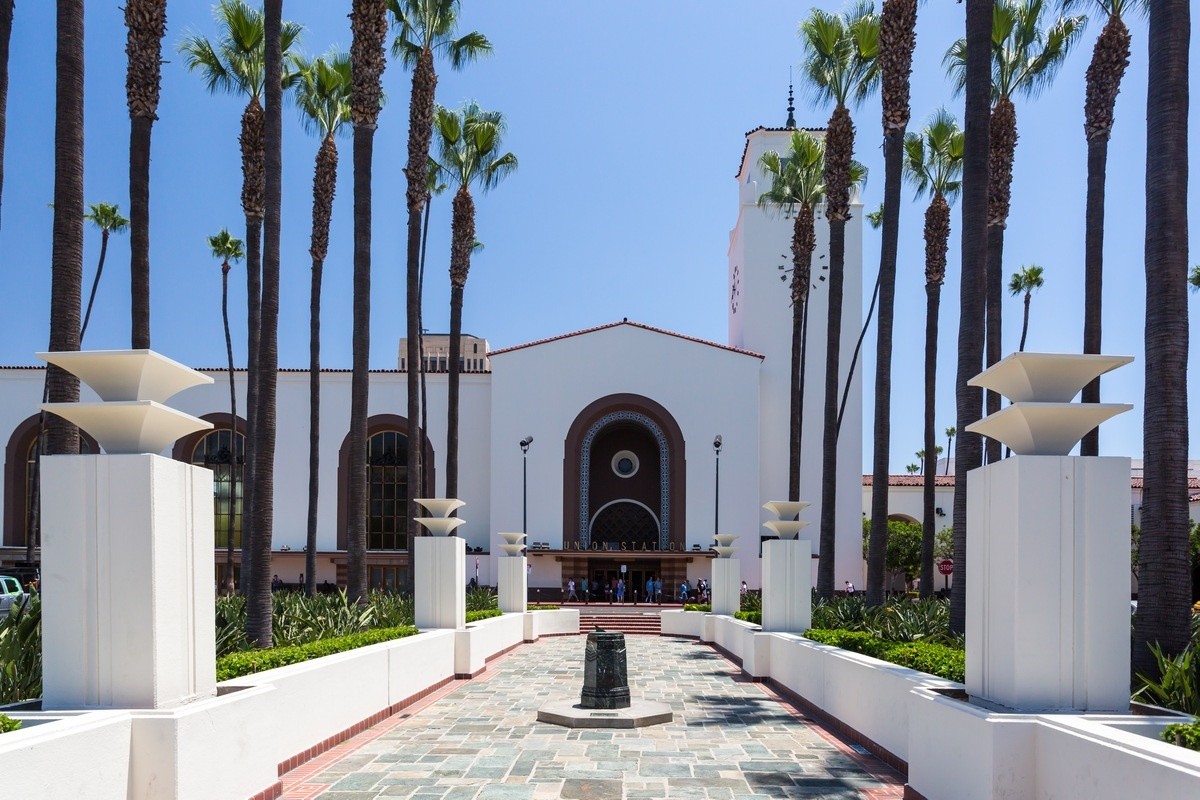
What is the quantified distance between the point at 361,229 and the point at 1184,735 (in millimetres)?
16375

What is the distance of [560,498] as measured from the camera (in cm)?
4041

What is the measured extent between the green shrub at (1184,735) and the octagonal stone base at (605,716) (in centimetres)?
732

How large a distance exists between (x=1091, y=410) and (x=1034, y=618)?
1.52m

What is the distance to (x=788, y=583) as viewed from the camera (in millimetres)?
16938

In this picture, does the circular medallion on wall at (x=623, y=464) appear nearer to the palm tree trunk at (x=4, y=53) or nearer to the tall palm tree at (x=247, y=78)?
the tall palm tree at (x=247, y=78)

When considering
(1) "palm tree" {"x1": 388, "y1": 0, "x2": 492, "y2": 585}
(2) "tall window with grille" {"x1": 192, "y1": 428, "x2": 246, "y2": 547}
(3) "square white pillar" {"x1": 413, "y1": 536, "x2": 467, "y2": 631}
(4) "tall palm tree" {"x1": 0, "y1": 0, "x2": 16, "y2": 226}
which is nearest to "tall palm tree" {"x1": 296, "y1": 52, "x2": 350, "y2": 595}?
(1) "palm tree" {"x1": 388, "y1": 0, "x2": 492, "y2": 585}

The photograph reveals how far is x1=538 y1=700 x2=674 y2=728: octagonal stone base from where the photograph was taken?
12.5 meters

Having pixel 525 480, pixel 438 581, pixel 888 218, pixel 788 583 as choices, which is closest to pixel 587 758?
pixel 438 581

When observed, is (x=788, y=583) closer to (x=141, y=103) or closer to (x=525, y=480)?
(x=141, y=103)

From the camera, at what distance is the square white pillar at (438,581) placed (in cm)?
1675

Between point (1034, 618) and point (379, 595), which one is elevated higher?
point (1034, 618)

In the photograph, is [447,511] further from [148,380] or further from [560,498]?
[560,498]

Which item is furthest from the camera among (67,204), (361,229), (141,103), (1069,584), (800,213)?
(800,213)

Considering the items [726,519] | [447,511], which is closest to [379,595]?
[447,511]
